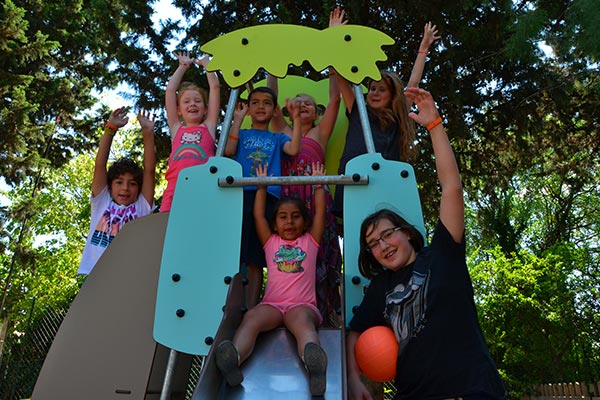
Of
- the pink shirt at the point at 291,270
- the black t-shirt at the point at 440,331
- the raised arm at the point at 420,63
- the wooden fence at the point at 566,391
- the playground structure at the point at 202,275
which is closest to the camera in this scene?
the black t-shirt at the point at 440,331

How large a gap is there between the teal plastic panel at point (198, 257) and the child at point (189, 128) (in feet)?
2.13

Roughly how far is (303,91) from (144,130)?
2113 millimetres

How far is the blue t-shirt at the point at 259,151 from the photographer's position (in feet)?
14.4

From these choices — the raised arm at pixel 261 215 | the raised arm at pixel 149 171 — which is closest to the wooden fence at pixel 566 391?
the raised arm at pixel 261 215

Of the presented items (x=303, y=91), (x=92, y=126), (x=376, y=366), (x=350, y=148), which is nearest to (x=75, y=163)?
(x=92, y=126)

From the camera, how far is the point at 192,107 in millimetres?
4566

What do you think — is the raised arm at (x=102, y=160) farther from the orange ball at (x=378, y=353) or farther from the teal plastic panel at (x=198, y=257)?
the orange ball at (x=378, y=353)

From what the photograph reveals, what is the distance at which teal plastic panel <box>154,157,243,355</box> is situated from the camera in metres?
3.39

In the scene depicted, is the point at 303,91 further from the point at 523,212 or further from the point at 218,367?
the point at 523,212

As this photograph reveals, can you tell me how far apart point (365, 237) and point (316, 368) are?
2.21 ft

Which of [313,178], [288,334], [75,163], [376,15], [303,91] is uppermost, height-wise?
[75,163]

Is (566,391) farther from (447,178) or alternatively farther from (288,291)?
(447,178)

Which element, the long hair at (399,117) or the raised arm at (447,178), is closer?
the raised arm at (447,178)

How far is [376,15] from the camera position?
8305 millimetres
